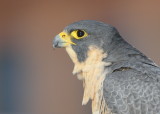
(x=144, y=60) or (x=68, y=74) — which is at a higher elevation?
(x=144, y=60)

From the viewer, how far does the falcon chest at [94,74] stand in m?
5.18

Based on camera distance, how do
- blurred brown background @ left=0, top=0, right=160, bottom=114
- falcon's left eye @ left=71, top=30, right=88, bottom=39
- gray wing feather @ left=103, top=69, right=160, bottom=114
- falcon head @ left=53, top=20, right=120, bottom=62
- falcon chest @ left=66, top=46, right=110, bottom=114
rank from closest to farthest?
gray wing feather @ left=103, top=69, right=160, bottom=114 → falcon chest @ left=66, top=46, right=110, bottom=114 → falcon head @ left=53, top=20, right=120, bottom=62 → falcon's left eye @ left=71, top=30, right=88, bottom=39 → blurred brown background @ left=0, top=0, right=160, bottom=114

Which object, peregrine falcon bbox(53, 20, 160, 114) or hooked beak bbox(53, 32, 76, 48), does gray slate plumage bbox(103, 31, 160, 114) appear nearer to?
peregrine falcon bbox(53, 20, 160, 114)

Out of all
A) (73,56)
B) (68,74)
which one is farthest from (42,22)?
(73,56)

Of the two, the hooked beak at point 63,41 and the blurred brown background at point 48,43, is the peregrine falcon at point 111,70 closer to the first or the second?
the hooked beak at point 63,41

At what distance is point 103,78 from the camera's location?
5160mm

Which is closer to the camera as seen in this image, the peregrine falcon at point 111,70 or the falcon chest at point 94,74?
the peregrine falcon at point 111,70

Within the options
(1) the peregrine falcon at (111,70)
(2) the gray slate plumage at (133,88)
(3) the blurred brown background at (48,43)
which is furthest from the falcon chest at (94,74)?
(3) the blurred brown background at (48,43)

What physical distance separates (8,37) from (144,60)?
4.96 meters

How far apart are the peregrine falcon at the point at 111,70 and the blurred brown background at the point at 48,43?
12.3 ft

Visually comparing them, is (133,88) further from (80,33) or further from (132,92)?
(80,33)

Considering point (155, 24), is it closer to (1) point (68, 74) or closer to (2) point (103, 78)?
(1) point (68, 74)

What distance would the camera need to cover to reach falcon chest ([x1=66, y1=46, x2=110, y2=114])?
5.18 m

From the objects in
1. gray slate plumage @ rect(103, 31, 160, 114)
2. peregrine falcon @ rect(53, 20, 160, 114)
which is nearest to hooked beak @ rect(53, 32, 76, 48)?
peregrine falcon @ rect(53, 20, 160, 114)
